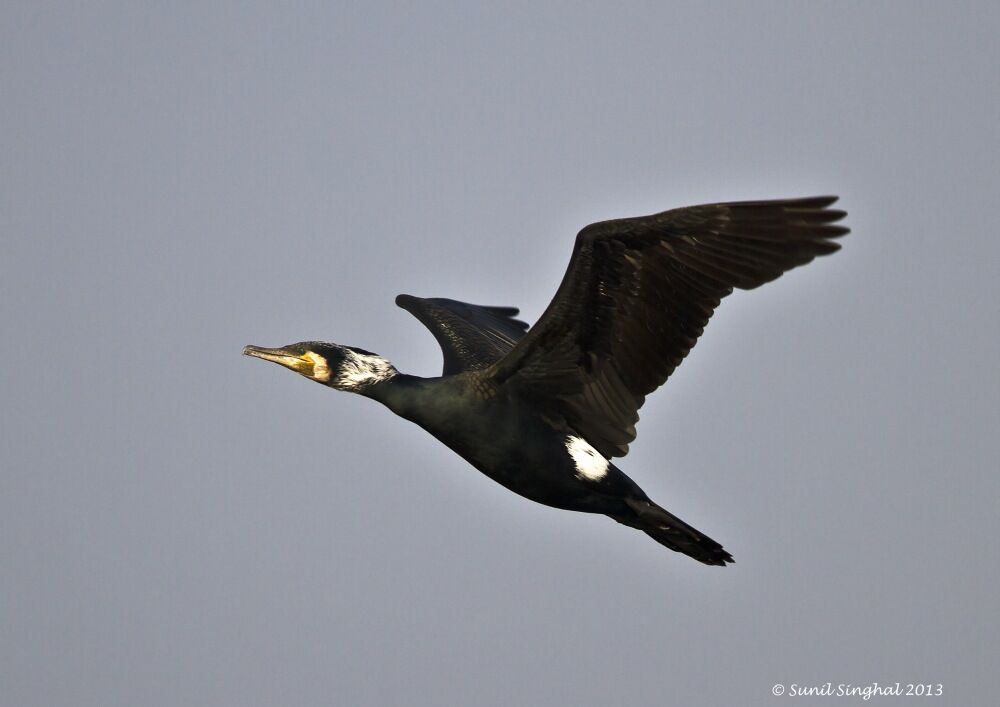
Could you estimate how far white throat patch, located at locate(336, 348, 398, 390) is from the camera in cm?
1227

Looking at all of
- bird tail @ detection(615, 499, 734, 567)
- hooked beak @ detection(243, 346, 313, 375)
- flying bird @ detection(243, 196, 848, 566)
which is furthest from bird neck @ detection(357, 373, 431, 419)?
bird tail @ detection(615, 499, 734, 567)

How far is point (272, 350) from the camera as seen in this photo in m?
12.5

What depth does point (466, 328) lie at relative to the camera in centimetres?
1528

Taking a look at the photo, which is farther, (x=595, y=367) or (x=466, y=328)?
(x=466, y=328)

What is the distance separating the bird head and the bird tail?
2.22 m

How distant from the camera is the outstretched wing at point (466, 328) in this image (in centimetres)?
1441

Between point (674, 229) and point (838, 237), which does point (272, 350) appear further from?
point (838, 237)

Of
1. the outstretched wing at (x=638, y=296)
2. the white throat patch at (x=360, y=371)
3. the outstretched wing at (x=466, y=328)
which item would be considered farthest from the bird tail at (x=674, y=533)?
the outstretched wing at (x=466, y=328)

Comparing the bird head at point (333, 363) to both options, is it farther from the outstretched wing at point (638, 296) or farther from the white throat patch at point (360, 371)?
the outstretched wing at point (638, 296)

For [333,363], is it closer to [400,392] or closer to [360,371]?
[360,371]

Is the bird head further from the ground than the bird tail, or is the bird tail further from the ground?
the bird head

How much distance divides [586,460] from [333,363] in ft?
7.05

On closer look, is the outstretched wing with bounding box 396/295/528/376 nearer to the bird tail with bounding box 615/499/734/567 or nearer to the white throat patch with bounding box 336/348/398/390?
the white throat patch with bounding box 336/348/398/390

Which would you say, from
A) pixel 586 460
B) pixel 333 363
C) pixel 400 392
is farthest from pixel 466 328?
pixel 586 460
